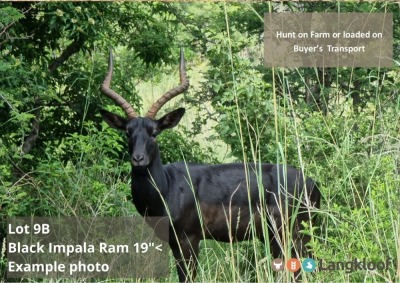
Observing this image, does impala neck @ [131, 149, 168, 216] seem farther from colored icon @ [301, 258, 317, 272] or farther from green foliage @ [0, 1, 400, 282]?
colored icon @ [301, 258, 317, 272]

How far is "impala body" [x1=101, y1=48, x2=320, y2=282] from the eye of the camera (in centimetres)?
838

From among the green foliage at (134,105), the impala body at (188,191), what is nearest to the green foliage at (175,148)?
the green foliage at (134,105)

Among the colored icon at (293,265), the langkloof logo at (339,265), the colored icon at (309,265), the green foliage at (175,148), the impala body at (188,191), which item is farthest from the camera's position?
the green foliage at (175,148)

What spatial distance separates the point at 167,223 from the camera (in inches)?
330

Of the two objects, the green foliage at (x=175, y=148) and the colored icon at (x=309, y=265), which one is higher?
the green foliage at (x=175, y=148)

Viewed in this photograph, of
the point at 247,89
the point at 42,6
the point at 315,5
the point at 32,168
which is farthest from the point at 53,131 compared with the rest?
the point at 315,5

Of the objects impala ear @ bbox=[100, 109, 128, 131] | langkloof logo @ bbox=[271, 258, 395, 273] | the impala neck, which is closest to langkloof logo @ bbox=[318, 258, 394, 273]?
langkloof logo @ bbox=[271, 258, 395, 273]

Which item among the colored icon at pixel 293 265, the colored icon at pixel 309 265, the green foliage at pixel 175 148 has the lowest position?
the colored icon at pixel 309 265

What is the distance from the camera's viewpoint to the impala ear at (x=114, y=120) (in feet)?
28.4

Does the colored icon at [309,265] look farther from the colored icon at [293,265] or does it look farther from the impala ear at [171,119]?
the impala ear at [171,119]

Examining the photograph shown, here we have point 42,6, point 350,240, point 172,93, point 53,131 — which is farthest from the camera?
point 53,131

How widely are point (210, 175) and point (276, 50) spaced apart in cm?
203

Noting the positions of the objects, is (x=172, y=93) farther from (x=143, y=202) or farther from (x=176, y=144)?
(x=176, y=144)

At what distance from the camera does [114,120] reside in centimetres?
875
